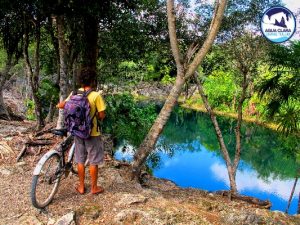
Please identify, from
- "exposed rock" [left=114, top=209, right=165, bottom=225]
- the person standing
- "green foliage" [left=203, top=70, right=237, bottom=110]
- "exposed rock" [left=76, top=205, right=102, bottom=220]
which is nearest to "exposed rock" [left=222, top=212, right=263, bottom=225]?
"exposed rock" [left=114, top=209, right=165, bottom=225]

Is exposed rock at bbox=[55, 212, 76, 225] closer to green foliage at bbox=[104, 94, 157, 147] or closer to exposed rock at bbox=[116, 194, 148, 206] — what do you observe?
exposed rock at bbox=[116, 194, 148, 206]

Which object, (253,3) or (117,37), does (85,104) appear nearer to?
(117,37)

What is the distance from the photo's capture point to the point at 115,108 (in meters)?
13.5

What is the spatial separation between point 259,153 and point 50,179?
27394mm

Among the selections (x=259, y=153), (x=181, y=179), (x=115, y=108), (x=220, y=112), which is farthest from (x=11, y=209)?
(x=220, y=112)

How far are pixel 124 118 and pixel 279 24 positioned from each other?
6126mm

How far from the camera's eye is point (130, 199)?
5652 mm

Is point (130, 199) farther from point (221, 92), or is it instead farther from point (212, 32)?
point (221, 92)

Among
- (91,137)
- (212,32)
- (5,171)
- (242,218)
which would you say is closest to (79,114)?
(91,137)

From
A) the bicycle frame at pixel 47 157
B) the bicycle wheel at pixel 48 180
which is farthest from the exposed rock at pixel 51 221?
the bicycle frame at pixel 47 157

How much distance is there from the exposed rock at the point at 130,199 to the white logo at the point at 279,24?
660 cm

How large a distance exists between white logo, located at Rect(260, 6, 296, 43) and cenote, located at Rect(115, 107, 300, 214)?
5950mm

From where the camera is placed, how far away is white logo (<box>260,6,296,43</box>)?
1024 cm

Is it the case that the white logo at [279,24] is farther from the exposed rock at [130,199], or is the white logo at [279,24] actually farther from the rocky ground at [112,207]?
the exposed rock at [130,199]
